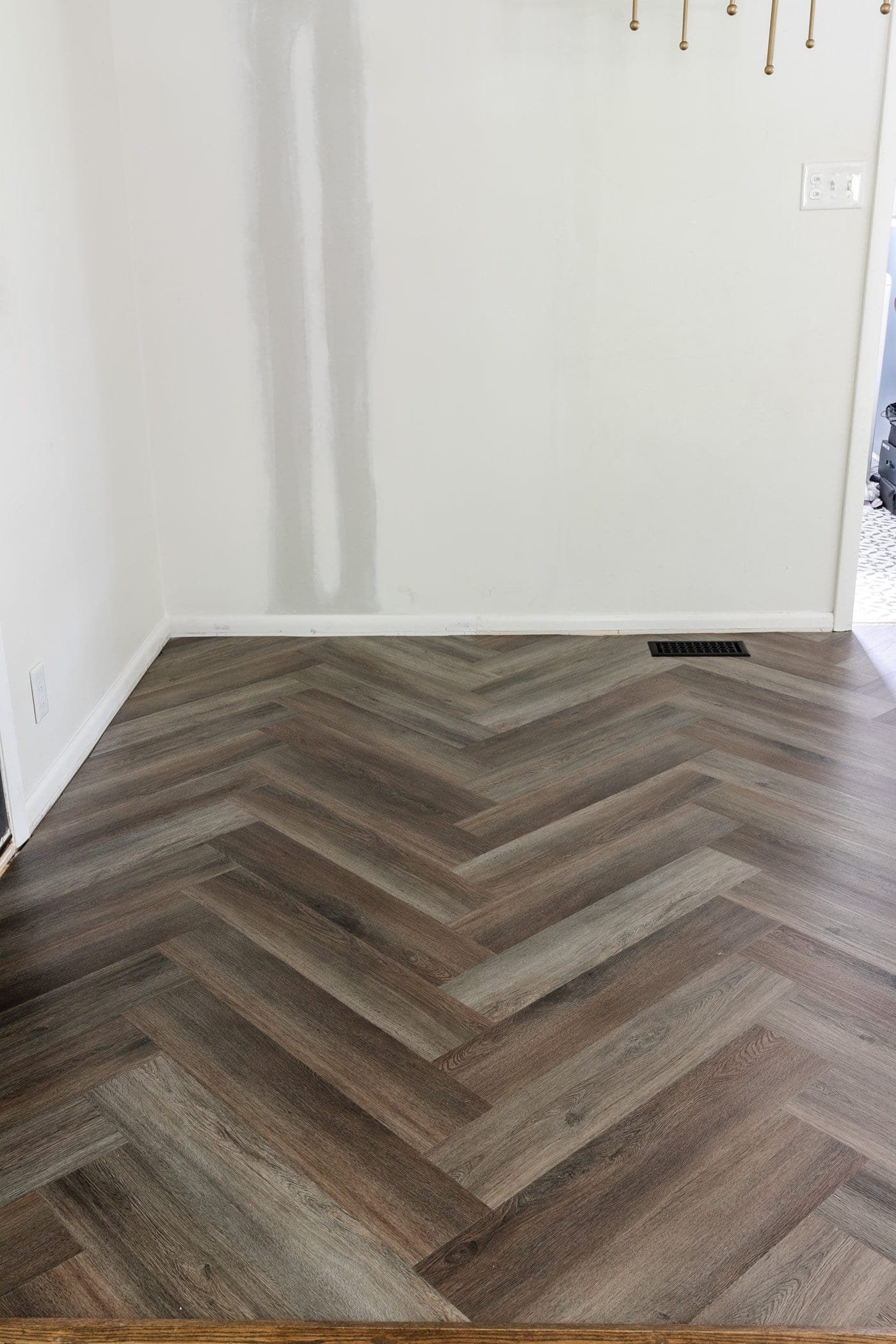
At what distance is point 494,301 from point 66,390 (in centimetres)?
131

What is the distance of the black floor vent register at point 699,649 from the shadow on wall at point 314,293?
920 millimetres

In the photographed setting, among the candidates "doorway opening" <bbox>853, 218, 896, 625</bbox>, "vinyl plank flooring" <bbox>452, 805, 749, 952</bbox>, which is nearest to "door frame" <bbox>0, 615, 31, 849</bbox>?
"vinyl plank flooring" <bbox>452, 805, 749, 952</bbox>

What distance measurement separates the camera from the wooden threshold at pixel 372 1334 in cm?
133

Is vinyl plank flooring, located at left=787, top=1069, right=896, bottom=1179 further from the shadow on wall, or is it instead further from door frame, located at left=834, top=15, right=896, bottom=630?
the shadow on wall

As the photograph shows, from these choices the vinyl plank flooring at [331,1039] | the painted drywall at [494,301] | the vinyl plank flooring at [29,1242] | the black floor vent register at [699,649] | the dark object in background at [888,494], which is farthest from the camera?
the dark object in background at [888,494]

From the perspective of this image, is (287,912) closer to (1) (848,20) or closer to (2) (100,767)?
(2) (100,767)

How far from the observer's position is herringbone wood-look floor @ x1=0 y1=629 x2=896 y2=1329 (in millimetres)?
1443

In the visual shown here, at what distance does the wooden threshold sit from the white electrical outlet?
1467 mm

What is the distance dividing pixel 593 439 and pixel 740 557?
0.61 metres

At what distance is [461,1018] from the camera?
6.23 ft

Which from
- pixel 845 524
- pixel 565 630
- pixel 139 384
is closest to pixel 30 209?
pixel 139 384

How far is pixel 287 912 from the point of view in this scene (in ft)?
7.22

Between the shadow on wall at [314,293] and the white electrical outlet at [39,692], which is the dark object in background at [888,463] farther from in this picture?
the white electrical outlet at [39,692]

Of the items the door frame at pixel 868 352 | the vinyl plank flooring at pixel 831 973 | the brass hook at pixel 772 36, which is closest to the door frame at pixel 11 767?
the vinyl plank flooring at pixel 831 973
